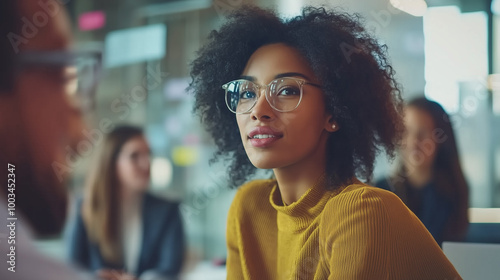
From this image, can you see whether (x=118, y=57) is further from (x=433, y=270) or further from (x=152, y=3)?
(x=433, y=270)

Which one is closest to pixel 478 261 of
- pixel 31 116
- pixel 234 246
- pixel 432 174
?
pixel 432 174

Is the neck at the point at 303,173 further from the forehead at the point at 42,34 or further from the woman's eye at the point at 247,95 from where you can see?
the forehead at the point at 42,34

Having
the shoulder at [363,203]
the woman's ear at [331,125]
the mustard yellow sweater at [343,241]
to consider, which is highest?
the woman's ear at [331,125]

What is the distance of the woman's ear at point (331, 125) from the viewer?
0.88 metres

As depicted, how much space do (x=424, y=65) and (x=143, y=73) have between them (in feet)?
4.82

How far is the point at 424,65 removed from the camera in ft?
4.18

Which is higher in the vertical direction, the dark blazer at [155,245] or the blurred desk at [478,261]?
the blurred desk at [478,261]

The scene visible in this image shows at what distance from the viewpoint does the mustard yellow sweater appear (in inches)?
29.1

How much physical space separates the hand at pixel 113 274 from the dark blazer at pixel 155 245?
23 mm

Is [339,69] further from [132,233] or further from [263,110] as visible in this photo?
[132,233]

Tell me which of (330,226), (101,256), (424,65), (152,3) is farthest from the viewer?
(152,3)

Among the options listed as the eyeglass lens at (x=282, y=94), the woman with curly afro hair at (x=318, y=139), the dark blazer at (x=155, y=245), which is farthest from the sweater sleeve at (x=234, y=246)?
the dark blazer at (x=155, y=245)

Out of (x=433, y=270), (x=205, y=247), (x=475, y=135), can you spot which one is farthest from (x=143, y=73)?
(x=433, y=270)

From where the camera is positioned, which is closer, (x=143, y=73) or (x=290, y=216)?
(x=290, y=216)
